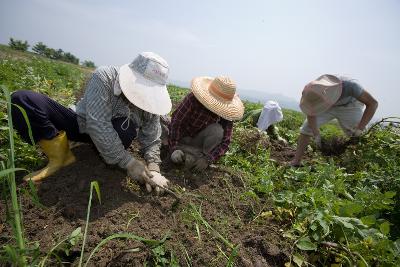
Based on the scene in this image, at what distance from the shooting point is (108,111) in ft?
7.28

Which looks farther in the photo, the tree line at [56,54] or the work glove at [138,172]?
the tree line at [56,54]

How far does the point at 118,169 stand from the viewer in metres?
2.47

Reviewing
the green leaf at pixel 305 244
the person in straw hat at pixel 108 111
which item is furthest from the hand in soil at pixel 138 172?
the green leaf at pixel 305 244

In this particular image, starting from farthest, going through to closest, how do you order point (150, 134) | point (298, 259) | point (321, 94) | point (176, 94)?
point (176, 94), point (321, 94), point (150, 134), point (298, 259)

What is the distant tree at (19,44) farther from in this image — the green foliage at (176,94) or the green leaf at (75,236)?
the green leaf at (75,236)

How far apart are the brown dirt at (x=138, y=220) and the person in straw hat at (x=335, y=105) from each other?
1.76 m

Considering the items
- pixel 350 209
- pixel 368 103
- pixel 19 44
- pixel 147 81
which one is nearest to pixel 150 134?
pixel 147 81

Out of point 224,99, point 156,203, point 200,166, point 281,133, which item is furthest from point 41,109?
point 281,133

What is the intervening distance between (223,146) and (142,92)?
128 centimetres

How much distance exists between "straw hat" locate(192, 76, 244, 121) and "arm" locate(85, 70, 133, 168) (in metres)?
0.93

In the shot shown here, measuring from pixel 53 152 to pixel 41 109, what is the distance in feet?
1.04

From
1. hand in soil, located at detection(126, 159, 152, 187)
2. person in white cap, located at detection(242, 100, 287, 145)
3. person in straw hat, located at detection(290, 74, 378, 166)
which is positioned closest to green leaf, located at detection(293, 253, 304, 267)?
hand in soil, located at detection(126, 159, 152, 187)

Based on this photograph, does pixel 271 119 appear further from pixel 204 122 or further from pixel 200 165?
pixel 200 165

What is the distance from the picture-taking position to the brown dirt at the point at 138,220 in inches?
66.9
